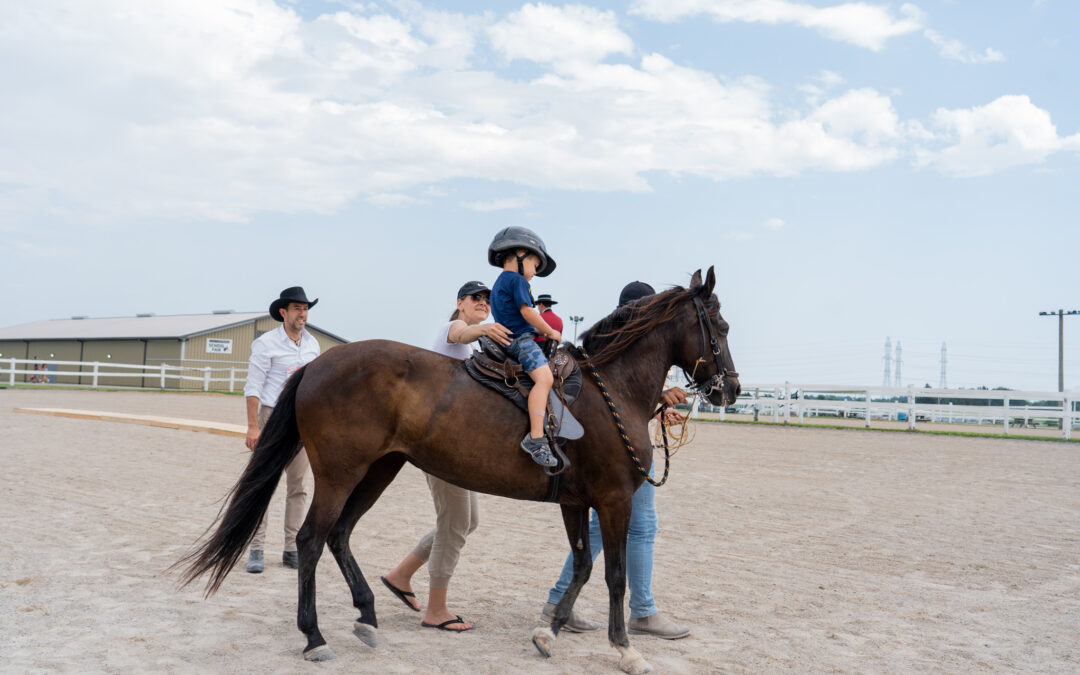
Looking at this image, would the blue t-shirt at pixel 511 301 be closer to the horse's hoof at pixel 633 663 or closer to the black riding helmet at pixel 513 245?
the black riding helmet at pixel 513 245

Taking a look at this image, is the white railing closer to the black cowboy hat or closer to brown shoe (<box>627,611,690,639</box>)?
the black cowboy hat

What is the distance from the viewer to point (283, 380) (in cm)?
625

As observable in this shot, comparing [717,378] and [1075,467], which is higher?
[717,378]

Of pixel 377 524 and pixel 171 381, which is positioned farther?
pixel 171 381

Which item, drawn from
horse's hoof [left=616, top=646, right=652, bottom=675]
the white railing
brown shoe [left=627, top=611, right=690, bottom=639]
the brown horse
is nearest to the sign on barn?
the white railing

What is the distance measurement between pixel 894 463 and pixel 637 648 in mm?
11466

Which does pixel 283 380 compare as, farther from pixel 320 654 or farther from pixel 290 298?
pixel 320 654

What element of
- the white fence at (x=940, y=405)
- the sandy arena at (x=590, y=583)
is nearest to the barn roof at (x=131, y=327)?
the white fence at (x=940, y=405)

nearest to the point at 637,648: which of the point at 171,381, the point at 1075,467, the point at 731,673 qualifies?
the point at 731,673

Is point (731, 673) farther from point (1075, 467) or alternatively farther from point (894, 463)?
point (1075, 467)

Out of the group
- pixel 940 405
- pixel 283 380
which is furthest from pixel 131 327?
pixel 283 380

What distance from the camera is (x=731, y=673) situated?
4.03 metres

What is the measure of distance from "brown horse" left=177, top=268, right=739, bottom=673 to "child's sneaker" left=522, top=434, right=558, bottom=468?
→ 0.12 meters

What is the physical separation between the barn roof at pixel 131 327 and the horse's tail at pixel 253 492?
3777 cm
